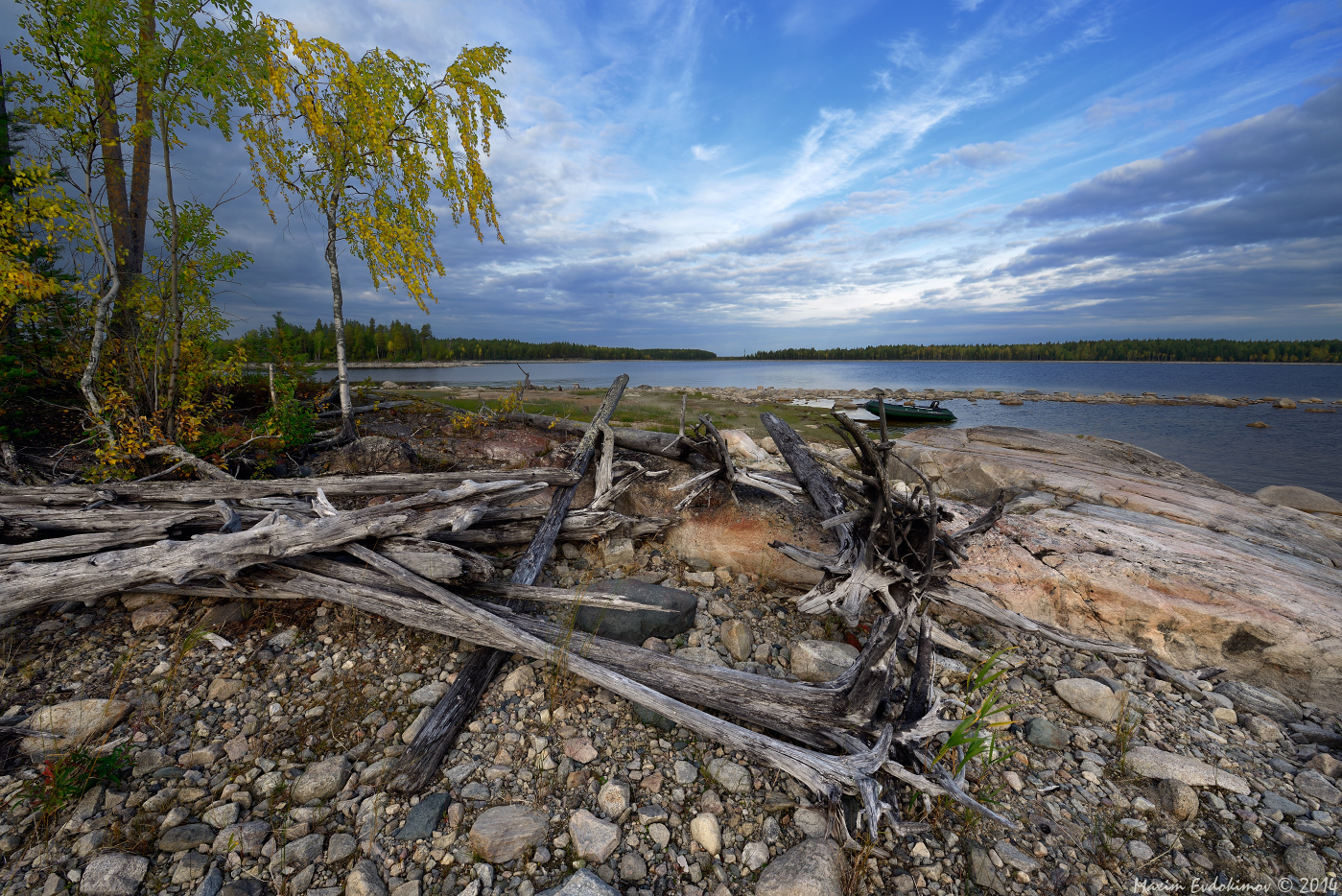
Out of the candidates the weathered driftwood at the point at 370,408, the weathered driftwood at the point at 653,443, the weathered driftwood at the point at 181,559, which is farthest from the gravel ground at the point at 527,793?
the weathered driftwood at the point at 370,408

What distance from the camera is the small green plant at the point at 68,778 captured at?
10.1 feet

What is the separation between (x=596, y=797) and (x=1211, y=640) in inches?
261

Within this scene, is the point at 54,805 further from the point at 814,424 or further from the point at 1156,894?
the point at 814,424

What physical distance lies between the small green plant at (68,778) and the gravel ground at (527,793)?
0.19 feet

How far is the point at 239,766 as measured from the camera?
356 centimetres

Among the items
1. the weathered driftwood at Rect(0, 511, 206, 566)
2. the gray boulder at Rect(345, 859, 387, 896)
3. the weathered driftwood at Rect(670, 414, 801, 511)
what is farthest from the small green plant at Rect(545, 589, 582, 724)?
the weathered driftwood at Rect(0, 511, 206, 566)

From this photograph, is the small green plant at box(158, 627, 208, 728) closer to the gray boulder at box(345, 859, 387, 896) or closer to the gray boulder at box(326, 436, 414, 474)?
the gray boulder at box(345, 859, 387, 896)

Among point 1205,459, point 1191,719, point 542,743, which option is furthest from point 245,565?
point 1205,459

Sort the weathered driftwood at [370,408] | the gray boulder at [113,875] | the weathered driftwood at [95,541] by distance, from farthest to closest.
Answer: the weathered driftwood at [370,408]
the weathered driftwood at [95,541]
the gray boulder at [113,875]

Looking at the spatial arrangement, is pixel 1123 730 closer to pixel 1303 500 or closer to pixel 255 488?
pixel 255 488

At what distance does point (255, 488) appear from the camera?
19.6 ft

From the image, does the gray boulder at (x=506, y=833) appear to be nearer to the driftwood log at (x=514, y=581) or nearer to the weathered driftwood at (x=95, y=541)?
the driftwood log at (x=514, y=581)

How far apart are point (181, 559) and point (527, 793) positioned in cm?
419

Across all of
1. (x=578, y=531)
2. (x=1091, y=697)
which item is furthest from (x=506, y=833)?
(x=1091, y=697)
